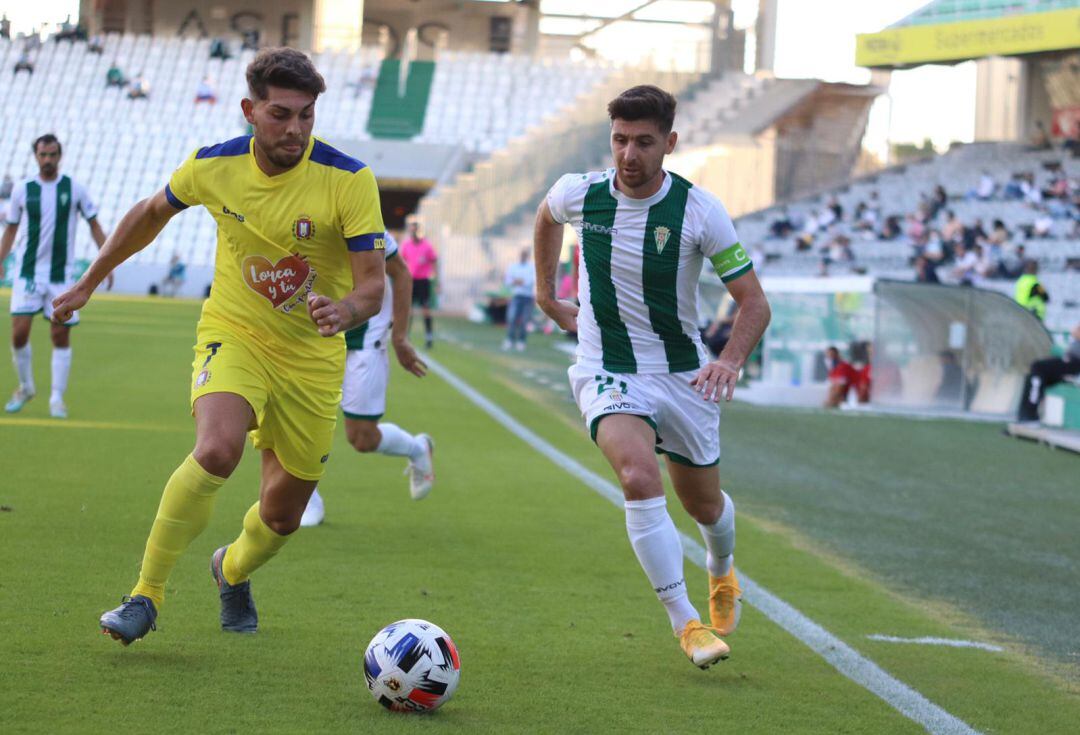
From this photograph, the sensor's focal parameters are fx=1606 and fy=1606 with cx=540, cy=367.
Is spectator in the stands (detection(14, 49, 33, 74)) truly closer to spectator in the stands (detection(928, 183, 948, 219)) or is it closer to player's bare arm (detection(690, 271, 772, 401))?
spectator in the stands (detection(928, 183, 948, 219))

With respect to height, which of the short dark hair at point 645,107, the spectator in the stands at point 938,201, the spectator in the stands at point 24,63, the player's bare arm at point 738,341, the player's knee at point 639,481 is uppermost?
the spectator in the stands at point 24,63

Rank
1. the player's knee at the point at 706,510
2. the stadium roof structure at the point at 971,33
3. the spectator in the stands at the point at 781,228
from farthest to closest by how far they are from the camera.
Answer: the spectator in the stands at the point at 781,228 < the stadium roof structure at the point at 971,33 < the player's knee at the point at 706,510

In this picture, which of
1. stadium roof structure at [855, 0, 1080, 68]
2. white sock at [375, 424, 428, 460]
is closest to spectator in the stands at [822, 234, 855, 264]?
stadium roof structure at [855, 0, 1080, 68]

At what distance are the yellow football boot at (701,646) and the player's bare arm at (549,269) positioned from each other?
52.4 inches

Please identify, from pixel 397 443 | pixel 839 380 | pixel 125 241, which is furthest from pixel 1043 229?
pixel 125 241

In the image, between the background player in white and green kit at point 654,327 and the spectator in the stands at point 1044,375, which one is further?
the spectator in the stands at point 1044,375

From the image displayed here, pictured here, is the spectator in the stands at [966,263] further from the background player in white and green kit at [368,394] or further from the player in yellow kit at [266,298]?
the player in yellow kit at [266,298]

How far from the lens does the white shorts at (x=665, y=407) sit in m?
5.83

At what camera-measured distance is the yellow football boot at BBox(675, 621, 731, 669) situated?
5.32 m

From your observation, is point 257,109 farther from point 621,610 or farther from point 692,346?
point 621,610

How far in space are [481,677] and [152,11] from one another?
63.4 meters

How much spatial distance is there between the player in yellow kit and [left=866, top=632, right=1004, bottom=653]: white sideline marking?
7.82ft

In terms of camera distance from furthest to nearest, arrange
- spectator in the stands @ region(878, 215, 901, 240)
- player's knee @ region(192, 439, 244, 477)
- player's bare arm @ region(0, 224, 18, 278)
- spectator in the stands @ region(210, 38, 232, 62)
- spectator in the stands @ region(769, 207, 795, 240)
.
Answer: spectator in the stands @ region(210, 38, 232, 62), spectator in the stands @ region(769, 207, 795, 240), spectator in the stands @ region(878, 215, 901, 240), player's bare arm @ region(0, 224, 18, 278), player's knee @ region(192, 439, 244, 477)

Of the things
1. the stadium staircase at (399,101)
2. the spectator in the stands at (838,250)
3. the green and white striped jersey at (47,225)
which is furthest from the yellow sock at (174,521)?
the stadium staircase at (399,101)
